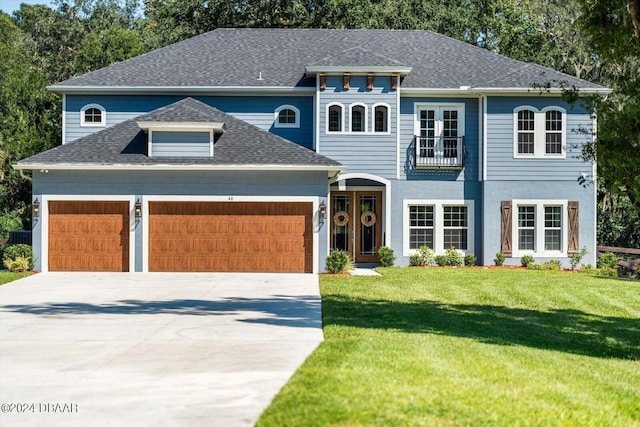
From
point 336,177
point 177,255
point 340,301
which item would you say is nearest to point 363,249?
point 336,177

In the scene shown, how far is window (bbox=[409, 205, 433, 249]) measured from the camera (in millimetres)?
28984

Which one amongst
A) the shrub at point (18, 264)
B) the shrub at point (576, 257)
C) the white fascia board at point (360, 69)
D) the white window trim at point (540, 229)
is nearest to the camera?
the shrub at point (18, 264)

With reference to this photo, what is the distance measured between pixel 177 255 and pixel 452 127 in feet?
33.7

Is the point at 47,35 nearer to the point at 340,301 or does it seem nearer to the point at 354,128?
the point at 354,128

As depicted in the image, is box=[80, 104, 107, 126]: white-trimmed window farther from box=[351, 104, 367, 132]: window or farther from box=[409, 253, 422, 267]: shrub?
box=[409, 253, 422, 267]: shrub

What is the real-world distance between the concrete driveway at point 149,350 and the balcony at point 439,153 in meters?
8.76

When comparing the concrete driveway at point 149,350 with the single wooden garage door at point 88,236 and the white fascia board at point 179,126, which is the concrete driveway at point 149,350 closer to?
the single wooden garage door at point 88,236

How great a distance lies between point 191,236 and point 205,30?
18.3 metres

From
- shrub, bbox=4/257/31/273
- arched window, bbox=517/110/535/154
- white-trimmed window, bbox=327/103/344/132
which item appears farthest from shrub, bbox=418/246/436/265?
shrub, bbox=4/257/31/273

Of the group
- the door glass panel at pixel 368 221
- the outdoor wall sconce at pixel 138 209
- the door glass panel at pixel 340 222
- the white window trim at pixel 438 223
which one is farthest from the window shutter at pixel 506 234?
the outdoor wall sconce at pixel 138 209

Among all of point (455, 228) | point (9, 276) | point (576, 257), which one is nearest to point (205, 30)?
point (455, 228)

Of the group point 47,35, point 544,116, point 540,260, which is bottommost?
point 540,260

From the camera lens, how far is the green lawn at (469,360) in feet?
25.5

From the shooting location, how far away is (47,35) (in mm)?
52438
